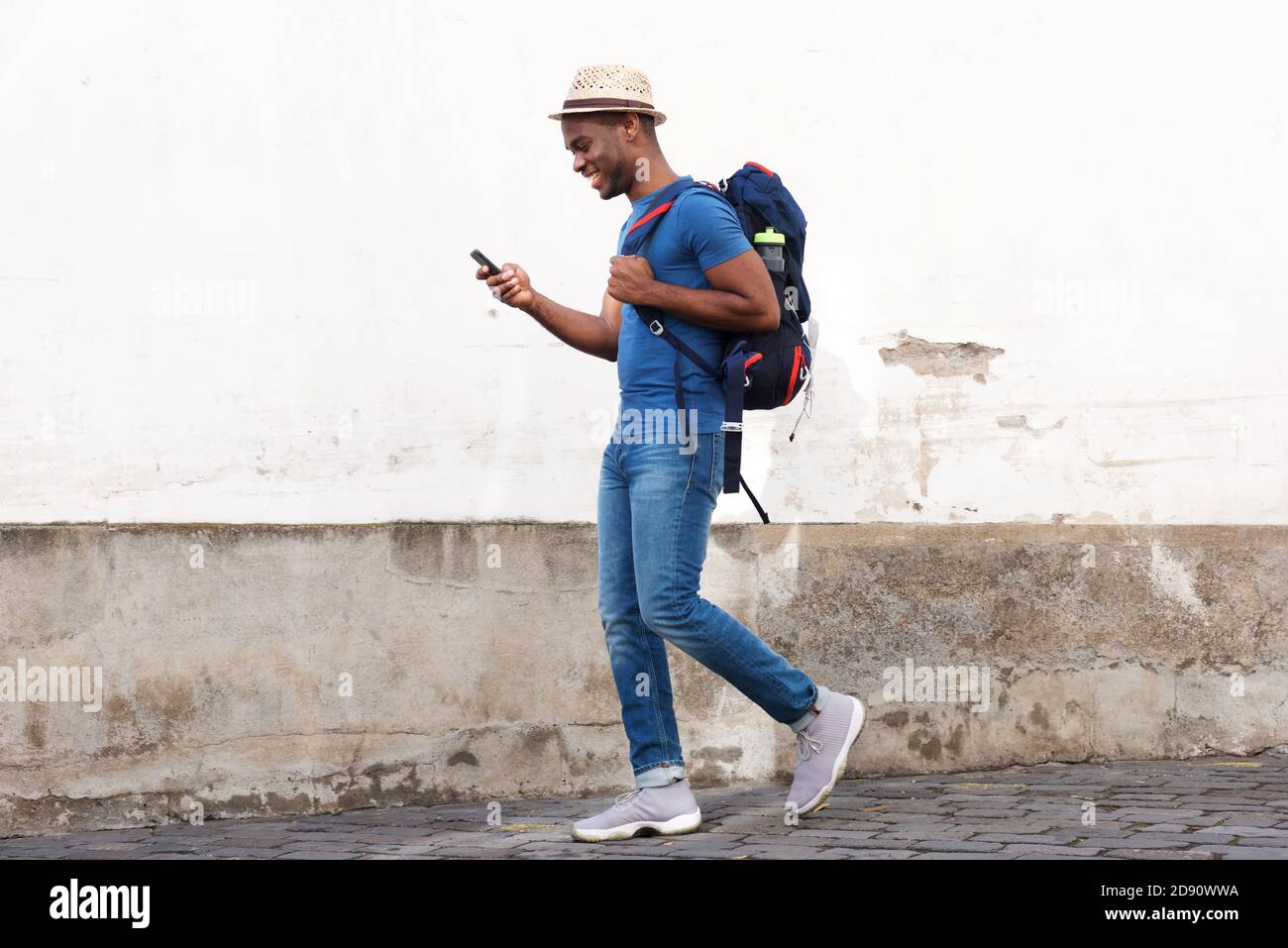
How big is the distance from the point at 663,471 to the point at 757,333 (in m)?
0.48

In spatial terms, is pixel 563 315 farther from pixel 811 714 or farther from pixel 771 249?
pixel 811 714

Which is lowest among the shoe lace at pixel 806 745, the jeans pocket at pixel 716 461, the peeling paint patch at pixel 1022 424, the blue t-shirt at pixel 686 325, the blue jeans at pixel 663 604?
the shoe lace at pixel 806 745

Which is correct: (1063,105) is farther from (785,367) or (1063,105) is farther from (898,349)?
(785,367)

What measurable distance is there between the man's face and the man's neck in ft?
0.16

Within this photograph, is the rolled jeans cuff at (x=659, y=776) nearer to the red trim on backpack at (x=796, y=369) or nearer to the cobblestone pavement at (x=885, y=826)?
the cobblestone pavement at (x=885, y=826)

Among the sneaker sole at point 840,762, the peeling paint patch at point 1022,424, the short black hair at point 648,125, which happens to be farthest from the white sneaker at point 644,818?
the peeling paint patch at point 1022,424

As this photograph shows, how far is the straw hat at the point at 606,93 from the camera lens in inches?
174

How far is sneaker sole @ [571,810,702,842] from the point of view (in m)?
4.48

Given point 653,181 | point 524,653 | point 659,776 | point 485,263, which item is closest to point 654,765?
point 659,776

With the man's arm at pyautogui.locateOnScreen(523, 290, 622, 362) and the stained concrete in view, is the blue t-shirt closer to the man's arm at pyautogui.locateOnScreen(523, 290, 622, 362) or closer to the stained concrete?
the man's arm at pyautogui.locateOnScreen(523, 290, 622, 362)

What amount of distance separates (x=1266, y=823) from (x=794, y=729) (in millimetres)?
1369

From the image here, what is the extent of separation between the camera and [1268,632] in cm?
572

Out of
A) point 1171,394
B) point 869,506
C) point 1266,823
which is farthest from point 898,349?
point 1266,823
